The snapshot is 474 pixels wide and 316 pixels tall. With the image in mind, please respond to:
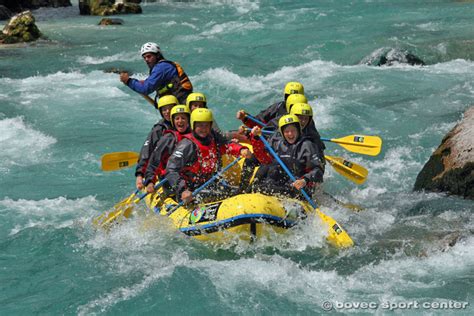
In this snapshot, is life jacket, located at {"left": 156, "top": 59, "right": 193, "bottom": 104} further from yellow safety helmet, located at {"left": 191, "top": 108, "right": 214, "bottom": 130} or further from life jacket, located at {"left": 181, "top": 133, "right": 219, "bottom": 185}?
yellow safety helmet, located at {"left": 191, "top": 108, "right": 214, "bottom": 130}

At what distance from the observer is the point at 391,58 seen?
54.4 feet

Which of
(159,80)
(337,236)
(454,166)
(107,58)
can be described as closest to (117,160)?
(159,80)

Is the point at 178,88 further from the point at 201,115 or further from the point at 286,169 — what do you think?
the point at 286,169

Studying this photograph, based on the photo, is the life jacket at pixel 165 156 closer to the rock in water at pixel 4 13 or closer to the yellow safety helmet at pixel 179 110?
the yellow safety helmet at pixel 179 110

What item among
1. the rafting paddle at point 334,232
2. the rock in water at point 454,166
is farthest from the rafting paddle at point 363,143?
the rafting paddle at point 334,232

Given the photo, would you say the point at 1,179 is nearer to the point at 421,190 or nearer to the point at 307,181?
the point at 307,181

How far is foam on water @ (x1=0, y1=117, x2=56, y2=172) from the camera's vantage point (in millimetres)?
10969

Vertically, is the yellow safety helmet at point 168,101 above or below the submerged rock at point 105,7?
above

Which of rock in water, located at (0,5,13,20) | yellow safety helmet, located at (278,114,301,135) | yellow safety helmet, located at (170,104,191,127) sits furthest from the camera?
rock in water, located at (0,5,13,20)

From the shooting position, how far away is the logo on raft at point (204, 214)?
695 centimetres

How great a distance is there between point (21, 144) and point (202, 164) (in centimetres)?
544

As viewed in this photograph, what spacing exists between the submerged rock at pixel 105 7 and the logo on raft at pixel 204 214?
21669mm

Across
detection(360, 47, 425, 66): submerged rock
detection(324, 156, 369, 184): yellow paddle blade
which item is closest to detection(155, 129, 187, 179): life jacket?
detection(324, 156, 369, 184): yellow paddle blade

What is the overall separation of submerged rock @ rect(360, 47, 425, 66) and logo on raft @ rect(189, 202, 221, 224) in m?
10.5
